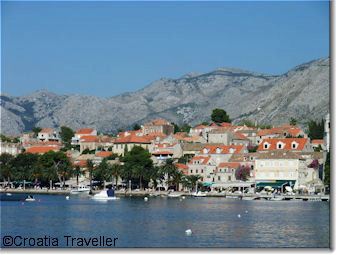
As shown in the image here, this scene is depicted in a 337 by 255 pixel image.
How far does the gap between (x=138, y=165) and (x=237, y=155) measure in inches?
338

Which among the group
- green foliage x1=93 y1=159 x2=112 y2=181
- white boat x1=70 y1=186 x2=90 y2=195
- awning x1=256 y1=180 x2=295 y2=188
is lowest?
white boat x1=70 y1=186 x2=90 y2=195

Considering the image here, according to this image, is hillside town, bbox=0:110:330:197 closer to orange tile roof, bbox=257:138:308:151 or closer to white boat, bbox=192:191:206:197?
orange tile roof, bbox=257:138:308:151

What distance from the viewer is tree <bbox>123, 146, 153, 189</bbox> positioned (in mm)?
75250

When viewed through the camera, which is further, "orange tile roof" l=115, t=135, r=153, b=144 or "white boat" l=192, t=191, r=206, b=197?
"orange tile roof" l=115, t=135, r=153, b=144

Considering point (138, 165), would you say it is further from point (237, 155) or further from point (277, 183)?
point (277, 183)

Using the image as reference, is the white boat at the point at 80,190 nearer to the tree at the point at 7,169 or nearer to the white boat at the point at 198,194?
the tree at the point at 7,169

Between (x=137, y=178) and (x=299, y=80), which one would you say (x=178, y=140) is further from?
(x=299, y=80)

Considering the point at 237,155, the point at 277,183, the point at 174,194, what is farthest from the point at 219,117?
the point at 174,194

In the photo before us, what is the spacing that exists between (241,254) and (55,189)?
213 ft

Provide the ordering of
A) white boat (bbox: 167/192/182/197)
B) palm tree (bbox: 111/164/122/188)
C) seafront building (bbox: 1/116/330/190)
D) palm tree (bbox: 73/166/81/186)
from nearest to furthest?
white boat (bbox: 167/192/182/197) < seafront building (bbox: 1/116/330/190) < palm tree (bbox: 111/164/122/188) < palm tree (bbox: 73/166/81/186)

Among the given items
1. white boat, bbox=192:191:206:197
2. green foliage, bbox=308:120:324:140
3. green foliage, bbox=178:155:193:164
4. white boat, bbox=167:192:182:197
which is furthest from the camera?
green foliage, bbox=308:120:324:140

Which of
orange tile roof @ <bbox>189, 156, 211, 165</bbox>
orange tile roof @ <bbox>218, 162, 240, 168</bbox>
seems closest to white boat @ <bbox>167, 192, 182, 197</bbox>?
orange tile roof @ <bbox>218, 162, 240, 168</bbox>

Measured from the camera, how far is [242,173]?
239 ft

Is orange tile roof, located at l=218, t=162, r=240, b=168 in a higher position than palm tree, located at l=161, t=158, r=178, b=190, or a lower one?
higher
